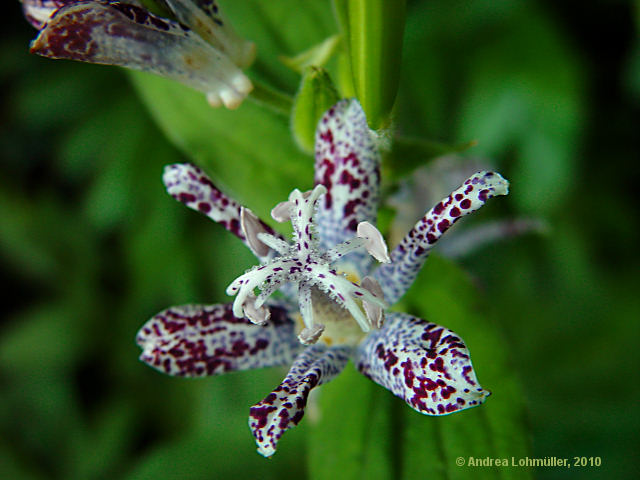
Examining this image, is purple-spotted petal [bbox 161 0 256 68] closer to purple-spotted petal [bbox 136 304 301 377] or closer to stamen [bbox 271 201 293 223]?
stamen [bbox 271 201 293 223]

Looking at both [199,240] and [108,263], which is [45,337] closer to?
[108,263]

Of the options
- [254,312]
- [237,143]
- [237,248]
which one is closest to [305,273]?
[254,312]

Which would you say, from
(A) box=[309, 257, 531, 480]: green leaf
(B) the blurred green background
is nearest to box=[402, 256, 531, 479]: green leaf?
(A) box=[309, 257, 531, 480]: green leaf

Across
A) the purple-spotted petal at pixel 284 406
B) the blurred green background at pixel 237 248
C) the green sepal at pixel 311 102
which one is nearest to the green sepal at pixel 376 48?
the green sepal at pixel 311 102

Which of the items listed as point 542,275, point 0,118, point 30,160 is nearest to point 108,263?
point 30,160

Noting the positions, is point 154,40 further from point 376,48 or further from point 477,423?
point 477,423
